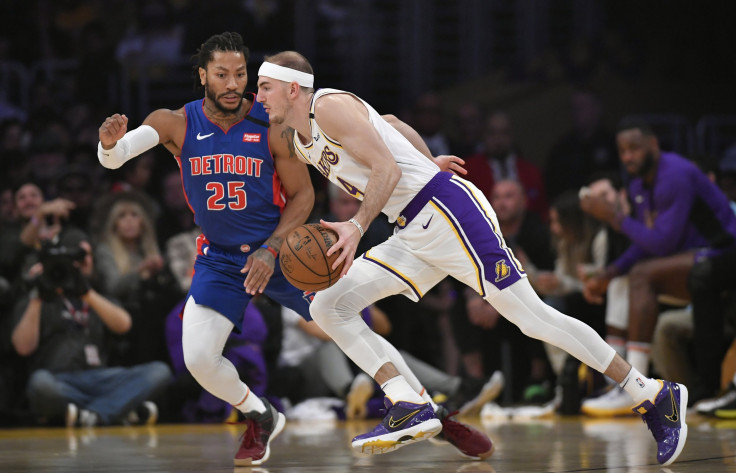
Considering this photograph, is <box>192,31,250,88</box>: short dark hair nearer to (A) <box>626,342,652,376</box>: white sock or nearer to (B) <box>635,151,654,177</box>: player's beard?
(B) <box>635,151,654,177</box>: player's beard

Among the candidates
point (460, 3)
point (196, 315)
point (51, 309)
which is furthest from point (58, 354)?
point (460, 3)

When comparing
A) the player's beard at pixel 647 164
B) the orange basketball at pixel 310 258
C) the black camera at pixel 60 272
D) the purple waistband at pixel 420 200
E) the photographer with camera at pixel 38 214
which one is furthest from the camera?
the photographer with camera at pixel 38 214

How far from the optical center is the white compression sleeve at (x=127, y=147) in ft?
16.9

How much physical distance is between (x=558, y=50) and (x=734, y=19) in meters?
2.21

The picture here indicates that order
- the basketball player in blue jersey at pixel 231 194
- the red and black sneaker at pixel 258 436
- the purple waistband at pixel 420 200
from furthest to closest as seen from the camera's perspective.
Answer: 1. the basketball player in blue jersey at pixel 231 194
2. the red and black sneaker at pixel 258 436
3. the purple waistband at pixel 420 200

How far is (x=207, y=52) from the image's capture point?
218 inches

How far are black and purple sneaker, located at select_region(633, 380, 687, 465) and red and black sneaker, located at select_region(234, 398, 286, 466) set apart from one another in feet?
5.82

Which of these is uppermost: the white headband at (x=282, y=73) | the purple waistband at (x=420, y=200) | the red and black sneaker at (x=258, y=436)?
the white headband at (x=282, y=73)

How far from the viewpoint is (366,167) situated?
4.92 m

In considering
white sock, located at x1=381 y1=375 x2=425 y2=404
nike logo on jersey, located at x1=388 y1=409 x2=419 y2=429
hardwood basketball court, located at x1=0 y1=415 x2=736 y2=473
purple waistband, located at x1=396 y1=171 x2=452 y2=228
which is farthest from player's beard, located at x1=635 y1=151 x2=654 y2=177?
nike logo on jersey, located at x1=388 y1=409 x2=419 y2=429

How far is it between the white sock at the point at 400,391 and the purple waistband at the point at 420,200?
71 cm

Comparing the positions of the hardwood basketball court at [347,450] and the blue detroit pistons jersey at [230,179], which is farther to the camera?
the blue detroit pistons jersey at [230,179]

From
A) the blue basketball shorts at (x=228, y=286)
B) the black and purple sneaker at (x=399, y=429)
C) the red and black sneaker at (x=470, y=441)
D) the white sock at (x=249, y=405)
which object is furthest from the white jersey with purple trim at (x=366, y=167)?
the white sock at (x=249, y=405)

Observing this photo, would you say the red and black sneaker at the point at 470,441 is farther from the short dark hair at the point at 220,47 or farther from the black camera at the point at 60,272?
the black camera at the point at 60,272
